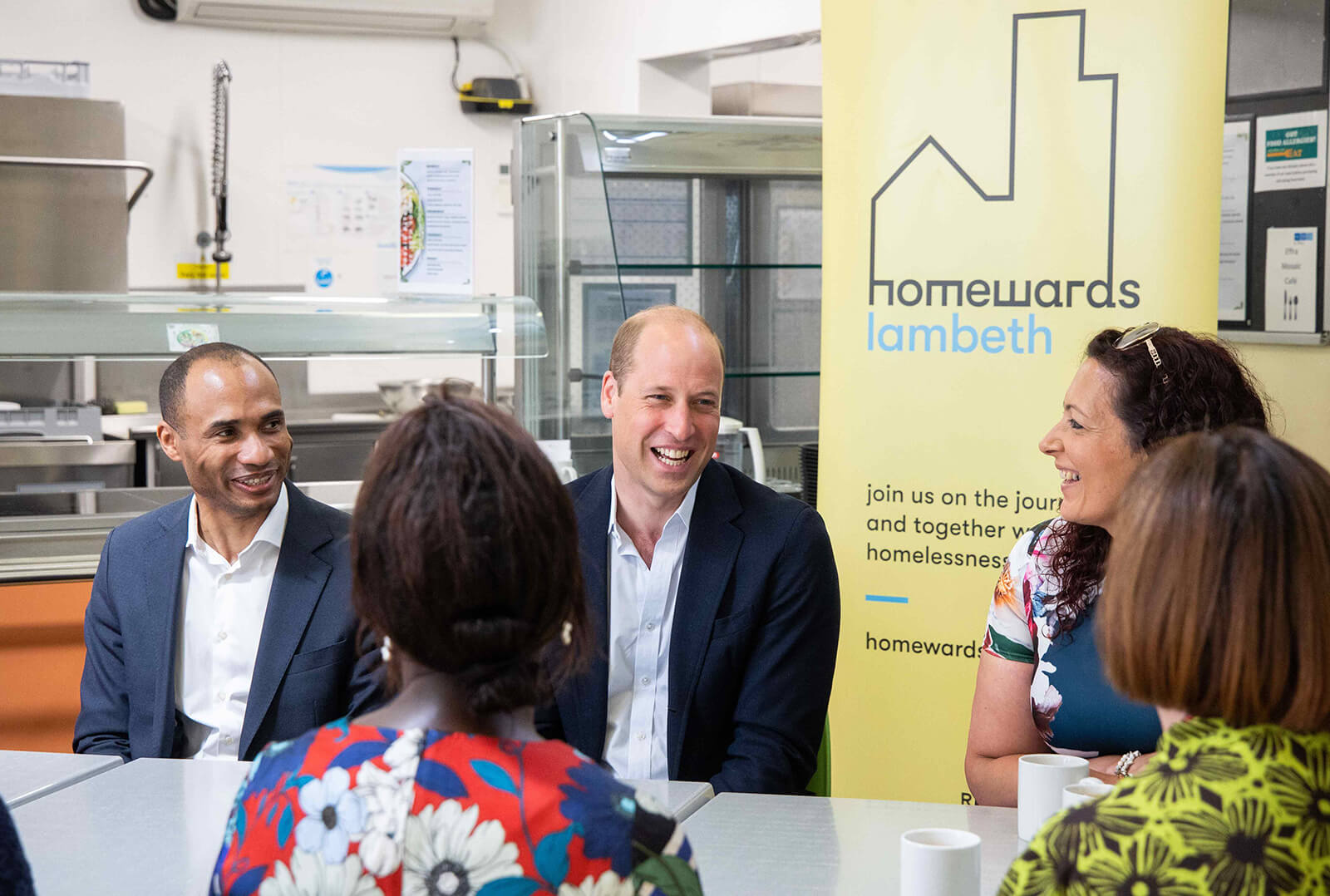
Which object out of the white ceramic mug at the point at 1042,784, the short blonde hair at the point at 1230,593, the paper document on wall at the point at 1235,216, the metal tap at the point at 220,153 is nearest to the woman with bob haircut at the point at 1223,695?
the short blonde hair at the point at 1230,593

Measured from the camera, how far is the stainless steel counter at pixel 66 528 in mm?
2721

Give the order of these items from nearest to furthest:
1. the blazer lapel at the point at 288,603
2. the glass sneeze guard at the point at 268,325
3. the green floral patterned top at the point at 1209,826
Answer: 1. the green floral patterned top at the point at 1209,826
2. the blazer lapel at the point at 288,603
3. the glass sneeze guard at the point at 268,325

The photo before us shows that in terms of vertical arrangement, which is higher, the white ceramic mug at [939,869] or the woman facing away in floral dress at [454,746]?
the woman facing away in floral dress at [454,746]

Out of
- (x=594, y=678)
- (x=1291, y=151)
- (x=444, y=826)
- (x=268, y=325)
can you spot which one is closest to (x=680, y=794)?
(x=594, y=678)

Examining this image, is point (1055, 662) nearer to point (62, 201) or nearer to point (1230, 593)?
point (1230, 593)

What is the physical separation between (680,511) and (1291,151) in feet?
6.23

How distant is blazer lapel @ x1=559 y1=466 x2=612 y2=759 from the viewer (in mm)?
1945

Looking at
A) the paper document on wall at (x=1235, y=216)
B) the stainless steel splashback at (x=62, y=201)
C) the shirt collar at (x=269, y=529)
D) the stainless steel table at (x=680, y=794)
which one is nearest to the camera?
the stainless steel table at (x=680, y=794)

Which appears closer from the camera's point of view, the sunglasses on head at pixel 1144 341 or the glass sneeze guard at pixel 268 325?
the sunglasses on head at pixel 1144 341

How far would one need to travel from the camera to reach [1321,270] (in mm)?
3000

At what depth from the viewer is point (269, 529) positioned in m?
2.07

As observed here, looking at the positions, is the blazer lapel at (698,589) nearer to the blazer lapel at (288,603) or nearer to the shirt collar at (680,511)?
the shirt collar at (680,511)

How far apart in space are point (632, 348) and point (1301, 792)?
54.5 inches

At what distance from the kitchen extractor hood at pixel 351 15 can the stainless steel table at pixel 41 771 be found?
4.91 m
